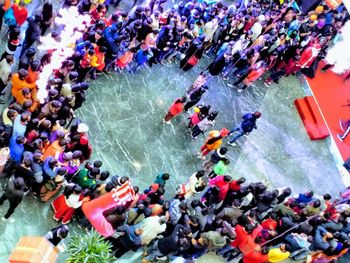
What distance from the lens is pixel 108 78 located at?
599 inches

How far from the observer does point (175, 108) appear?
14711 mm

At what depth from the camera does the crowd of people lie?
37.3 ft

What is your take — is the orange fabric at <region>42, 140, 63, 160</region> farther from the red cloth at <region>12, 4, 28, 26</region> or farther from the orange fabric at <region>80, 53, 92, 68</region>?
the red cloth at <region>12, 4, 28, 26</region>

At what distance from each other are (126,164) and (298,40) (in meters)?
7.09

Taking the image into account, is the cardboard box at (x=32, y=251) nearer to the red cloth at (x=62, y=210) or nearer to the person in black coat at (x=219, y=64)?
the red cloth at (x=62, y=210)

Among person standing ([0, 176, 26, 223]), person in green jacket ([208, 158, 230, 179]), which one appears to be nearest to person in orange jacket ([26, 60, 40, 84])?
person standing ([0, 176, 26, 223])

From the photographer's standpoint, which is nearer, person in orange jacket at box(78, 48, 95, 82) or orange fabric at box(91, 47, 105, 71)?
person in orange jacket at box(78, 48, 95, 82)

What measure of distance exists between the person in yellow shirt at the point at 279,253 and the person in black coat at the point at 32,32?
671 centimetres

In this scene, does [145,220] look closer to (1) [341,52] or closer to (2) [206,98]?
(2) [206,98]

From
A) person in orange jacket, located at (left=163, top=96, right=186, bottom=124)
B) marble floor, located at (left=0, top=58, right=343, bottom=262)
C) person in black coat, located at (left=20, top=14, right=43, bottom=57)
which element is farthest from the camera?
person in orange jacket, located at (left=163, top=96, right=186, bottom=124)

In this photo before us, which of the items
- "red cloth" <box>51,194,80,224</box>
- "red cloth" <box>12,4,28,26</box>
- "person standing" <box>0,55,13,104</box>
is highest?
"red cloth" <box>12,4,28,26</box>

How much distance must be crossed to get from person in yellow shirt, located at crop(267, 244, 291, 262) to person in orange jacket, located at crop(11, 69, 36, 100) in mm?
5492

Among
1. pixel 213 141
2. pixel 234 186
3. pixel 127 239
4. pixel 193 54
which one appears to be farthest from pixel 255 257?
pixel 193 54

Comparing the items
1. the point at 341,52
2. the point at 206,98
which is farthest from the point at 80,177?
the point at 341,52
